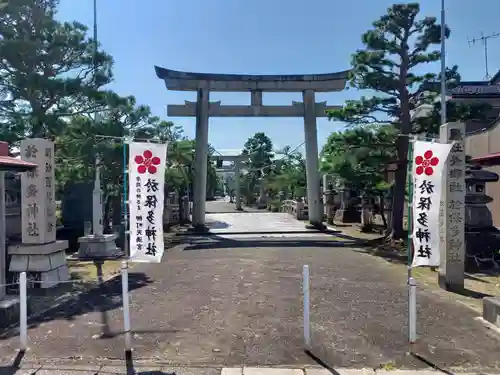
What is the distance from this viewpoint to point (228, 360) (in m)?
5.13

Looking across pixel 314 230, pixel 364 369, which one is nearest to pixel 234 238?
pixel 314 230

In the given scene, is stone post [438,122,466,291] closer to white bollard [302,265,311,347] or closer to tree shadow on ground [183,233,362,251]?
white bollard [302,265,311,347]

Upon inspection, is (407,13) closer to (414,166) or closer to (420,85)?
(420,85)

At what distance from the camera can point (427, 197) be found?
22.2 ft

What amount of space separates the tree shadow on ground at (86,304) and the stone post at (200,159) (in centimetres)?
1074

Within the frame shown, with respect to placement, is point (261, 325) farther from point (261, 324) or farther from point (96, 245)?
point (96, 245)

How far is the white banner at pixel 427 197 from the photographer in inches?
261

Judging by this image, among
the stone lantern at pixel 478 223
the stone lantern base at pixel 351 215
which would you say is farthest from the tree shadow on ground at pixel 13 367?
the stone lantern base at pixel 351 215

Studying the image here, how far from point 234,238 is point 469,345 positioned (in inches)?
515

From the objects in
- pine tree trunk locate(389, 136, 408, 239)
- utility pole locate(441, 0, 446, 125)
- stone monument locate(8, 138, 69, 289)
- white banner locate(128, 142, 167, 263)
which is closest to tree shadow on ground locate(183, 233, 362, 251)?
pine tree trunk locate(389, 136, 408, 239)

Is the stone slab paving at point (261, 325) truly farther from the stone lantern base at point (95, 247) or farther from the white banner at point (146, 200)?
the stone lantern base at point (95, 247)

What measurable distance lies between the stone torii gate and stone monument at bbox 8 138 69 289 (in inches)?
450

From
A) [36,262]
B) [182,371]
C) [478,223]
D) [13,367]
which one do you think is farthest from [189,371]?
[478,223]

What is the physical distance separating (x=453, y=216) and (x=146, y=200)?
242 inches
